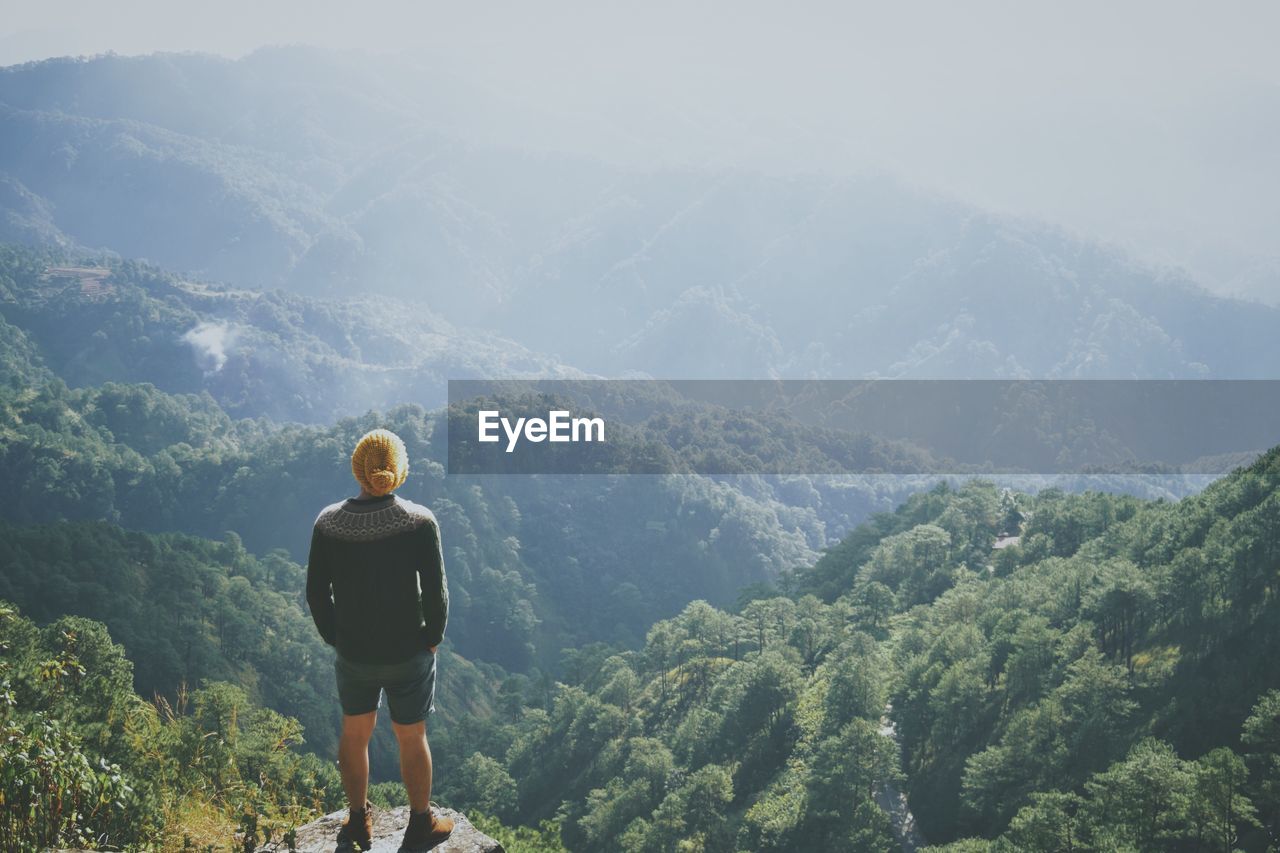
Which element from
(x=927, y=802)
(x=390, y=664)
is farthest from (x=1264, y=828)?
(x=390, y=664)

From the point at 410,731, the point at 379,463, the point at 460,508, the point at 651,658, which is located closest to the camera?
the point at 379,463

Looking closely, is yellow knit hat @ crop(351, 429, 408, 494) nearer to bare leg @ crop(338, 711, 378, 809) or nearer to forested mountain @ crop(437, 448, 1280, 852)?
bare leg @ crop(338, 711, 378, 809)

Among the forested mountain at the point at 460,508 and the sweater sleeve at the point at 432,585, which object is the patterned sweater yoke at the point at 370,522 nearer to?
the sweater sleeve at the point at 432,585

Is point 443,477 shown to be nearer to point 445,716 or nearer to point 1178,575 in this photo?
point 445,716

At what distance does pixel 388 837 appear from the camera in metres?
6.74

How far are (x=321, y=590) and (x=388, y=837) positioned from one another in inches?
81.9

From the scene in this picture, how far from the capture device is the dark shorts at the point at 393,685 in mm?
6145

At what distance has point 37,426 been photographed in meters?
93.1

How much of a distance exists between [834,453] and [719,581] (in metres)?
54.4

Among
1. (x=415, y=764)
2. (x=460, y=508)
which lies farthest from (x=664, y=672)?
(x=415, y=764)

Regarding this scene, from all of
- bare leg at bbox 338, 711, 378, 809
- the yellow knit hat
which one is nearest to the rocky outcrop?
bare leg at bbox 338, 711, 378, 809

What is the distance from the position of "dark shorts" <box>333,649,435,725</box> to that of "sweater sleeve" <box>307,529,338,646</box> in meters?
0.23

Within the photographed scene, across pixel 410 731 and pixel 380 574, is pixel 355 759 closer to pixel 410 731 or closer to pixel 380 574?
pixel 410 731

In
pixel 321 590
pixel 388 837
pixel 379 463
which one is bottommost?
pixel 388 837
